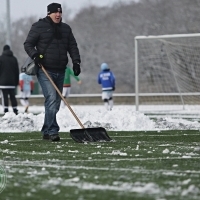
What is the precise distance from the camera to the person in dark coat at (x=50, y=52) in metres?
12.7

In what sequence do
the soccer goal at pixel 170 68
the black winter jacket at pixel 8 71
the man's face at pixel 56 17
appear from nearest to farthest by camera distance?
the man's face at pixel 56 17 < the black winter jacket at pixel 8 71 < the soccer goal at pixel 170 68

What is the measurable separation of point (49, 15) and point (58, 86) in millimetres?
1059

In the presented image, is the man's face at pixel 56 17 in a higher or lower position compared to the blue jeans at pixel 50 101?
higher

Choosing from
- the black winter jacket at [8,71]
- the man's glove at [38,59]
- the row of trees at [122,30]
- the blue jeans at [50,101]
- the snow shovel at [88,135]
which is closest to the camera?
the snow shovel at [88,135]

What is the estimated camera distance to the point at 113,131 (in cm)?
1514

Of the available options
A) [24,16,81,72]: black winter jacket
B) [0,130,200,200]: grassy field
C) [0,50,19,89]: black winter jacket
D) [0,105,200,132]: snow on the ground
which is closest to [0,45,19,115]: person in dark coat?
[0,50,19,89]: black winter jacket

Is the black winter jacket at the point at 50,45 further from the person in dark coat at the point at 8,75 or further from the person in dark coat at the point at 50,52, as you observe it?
the person in dark coat at the point at 8,75

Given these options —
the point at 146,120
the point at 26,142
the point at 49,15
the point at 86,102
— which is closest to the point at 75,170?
the point at 26,142

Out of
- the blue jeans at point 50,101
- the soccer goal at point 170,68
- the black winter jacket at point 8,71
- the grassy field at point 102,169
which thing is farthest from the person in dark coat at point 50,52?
the soccer goal at point 170,68

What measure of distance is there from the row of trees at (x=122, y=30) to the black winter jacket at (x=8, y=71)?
27818mm

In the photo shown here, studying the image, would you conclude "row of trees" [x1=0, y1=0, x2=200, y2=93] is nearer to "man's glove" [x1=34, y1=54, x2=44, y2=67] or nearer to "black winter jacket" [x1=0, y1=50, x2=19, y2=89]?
"black winter jacket" [x1=0, y1=50, x2=19, y2=89]

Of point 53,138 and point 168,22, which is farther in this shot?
point 168,22

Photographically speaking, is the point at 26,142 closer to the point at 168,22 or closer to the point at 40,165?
the point at 40,165

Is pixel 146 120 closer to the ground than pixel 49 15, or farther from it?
closer to the ground
